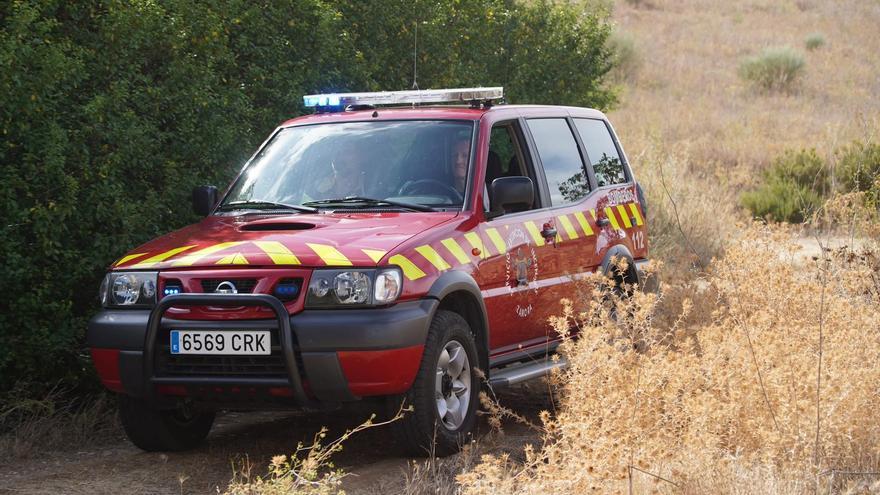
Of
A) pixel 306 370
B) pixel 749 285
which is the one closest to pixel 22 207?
pixel 306 370

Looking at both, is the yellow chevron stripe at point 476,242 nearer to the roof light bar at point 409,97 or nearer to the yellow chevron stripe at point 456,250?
the yellow chevron stripe at point 456,250

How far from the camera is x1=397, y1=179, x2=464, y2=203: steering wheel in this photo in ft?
22.2

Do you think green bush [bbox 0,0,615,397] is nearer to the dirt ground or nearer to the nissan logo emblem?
the dirt ground

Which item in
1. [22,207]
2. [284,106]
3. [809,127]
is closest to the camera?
[22,207]

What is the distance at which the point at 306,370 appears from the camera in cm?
572

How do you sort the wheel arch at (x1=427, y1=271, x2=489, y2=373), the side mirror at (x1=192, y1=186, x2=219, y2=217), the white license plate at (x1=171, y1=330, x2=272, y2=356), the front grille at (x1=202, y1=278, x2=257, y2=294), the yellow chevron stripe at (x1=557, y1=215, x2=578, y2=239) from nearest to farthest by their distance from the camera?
1. the white license plate at (x1=171, y1=330, x2=272, y2=356)
2. the front grille at (x1=202, y1=278, x2=257, y2=294)
3. the wheel arch at (x1=427, y1=271, x2=489, y2=373)
4. the side mirror at (x1=192, y1=186, x2=219, y2=217)
5. the yellow chevron stripe at (x1=557, y1=215, x2=578, y2=239)

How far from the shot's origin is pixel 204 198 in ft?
23.4

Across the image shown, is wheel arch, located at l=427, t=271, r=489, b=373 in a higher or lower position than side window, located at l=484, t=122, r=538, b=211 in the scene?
lower

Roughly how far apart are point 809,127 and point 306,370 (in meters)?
27.6

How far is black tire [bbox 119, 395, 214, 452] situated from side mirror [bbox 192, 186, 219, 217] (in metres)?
1.15

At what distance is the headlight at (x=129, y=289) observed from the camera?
6.11m

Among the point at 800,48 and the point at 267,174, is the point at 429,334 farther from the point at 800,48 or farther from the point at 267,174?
the point at 800,48

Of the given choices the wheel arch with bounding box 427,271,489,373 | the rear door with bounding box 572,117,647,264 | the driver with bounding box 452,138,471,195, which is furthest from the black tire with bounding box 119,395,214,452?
the rear door with bounding box 572,117,647,264

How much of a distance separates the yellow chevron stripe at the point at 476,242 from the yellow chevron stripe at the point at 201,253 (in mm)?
1181
